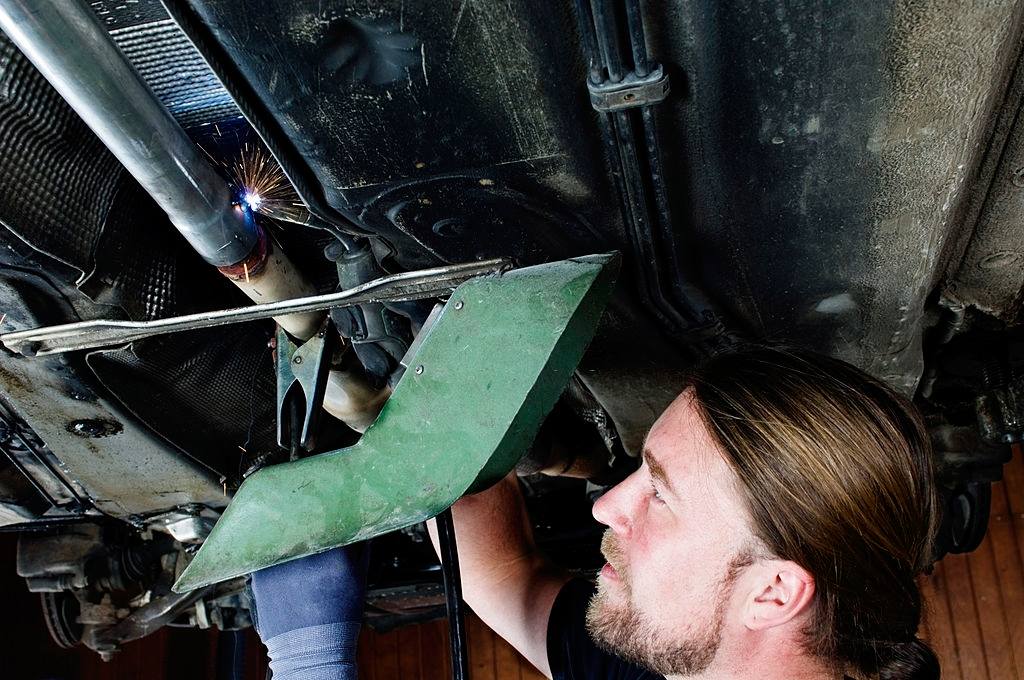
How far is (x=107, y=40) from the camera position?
67cm

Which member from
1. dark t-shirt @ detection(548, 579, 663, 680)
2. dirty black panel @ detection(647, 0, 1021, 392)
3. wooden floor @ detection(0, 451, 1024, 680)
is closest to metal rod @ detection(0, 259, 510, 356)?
dirty black panel @ detection(647, 0, 1021, 392)

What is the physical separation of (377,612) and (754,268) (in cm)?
170

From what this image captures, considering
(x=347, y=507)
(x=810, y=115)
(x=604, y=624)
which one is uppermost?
(x=810, y=115)

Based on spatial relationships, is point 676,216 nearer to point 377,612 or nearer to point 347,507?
point 347,507

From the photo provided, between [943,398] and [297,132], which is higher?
[297,132]

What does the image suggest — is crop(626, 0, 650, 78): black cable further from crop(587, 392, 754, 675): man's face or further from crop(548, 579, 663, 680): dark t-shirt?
crop(548, 579, 663, 680): dark t-shirt

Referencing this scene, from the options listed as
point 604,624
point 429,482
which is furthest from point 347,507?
point 604,624

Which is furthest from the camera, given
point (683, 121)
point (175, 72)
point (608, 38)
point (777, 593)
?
point (777, 593)

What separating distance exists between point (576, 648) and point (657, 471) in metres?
0.35

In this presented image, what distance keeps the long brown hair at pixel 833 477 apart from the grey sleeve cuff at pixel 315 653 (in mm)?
492

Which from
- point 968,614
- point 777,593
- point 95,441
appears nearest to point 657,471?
point 777,593

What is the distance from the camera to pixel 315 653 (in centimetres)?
100

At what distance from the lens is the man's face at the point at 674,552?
98cm

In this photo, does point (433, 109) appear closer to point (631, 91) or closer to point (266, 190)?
point (631, 91)
